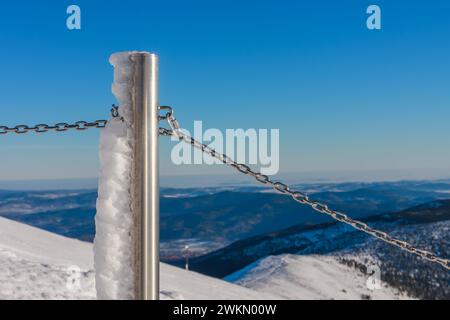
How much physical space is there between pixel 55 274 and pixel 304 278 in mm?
18715

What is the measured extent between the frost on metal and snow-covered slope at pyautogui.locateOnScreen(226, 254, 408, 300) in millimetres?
13397

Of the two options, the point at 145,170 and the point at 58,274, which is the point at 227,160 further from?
the point at 58,274

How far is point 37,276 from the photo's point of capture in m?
4.02

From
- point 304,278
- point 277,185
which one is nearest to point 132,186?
point 277,185

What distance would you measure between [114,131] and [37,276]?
263 cm

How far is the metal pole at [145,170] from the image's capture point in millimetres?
1808

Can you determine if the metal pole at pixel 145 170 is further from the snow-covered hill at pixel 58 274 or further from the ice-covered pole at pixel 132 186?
the snow-covered hill at pixel 58 274

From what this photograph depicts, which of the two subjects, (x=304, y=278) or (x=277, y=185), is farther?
(x=304, y=278)

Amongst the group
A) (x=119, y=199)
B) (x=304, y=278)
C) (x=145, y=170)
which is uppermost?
(x=145, y=170)

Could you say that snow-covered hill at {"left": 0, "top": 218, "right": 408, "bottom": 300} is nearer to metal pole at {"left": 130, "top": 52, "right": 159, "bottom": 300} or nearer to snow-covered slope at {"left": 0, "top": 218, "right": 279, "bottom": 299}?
snow-covered slope at {"left": 0, "top": 218, "right": 279, "bottom": 299}

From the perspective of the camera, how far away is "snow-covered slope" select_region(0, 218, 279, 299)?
3756mm

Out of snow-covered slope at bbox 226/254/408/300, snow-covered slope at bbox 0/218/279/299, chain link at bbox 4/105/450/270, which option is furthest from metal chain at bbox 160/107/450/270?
snow-covered slope at bbox 226/254/408/300

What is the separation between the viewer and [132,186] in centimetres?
183
